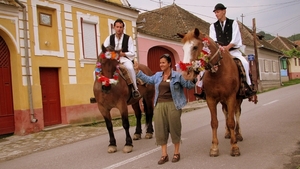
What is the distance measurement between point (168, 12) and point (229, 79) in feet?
77.7

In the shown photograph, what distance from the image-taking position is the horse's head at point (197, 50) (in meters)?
4.77

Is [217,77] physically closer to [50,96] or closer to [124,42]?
[124,42]

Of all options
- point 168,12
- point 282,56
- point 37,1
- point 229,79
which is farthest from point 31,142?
point 282,56

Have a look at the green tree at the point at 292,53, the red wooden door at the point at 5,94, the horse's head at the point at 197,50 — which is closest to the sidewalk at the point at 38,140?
the red wooden door at the point at 5,94

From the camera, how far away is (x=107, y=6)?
1562 centimetres

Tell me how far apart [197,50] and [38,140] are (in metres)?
7.26

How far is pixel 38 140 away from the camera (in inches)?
396

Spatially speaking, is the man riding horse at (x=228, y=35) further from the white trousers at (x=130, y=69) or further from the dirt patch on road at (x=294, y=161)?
the white trousers at (x=130, y=69)

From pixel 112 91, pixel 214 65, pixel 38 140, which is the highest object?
pixel 214 65

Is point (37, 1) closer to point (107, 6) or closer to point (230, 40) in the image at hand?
point (107, 6)

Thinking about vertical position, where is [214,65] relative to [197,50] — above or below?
below

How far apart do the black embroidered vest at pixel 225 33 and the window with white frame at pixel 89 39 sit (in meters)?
9.18

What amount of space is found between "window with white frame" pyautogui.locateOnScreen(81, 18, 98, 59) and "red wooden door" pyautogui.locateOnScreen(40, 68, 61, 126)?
1.97m

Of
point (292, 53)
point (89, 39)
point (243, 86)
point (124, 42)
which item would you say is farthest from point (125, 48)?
point (292, 53)
